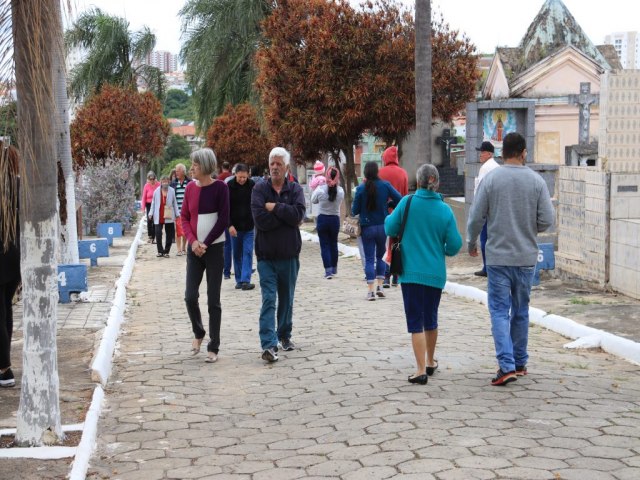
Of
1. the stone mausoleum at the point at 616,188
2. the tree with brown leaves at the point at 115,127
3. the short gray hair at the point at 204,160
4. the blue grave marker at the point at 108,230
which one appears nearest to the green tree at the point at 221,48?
the tree with brown leaves at the point at 115,127

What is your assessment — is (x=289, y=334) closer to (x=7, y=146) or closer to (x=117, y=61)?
(x=7, y=146)

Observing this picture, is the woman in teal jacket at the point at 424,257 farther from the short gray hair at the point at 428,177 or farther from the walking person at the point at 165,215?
the walking person at the point at 165,215

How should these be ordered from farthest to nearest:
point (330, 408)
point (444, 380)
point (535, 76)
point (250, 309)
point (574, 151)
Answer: point (535, 76)
point (574, 151)
point (250, 309)
point (444, 380)
point (330, 408)

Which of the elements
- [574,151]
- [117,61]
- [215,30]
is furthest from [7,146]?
[117,61]

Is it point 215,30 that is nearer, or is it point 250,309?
point 250,309

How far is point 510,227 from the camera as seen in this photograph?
24.8 ft

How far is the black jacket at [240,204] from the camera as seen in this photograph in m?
14.1

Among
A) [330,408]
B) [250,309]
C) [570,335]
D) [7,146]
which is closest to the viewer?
[7,146]

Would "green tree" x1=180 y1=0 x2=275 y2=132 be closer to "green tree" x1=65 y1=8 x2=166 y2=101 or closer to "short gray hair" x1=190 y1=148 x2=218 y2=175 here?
"green tree" x1=65 y1=8 x2=166 y2=101

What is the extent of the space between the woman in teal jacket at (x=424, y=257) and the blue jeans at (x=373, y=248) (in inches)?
193

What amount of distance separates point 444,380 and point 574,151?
19.9 metres

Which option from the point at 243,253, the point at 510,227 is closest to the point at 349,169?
the point at 243,253

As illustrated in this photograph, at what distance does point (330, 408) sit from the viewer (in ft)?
23.0

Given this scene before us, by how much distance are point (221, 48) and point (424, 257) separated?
97.5 feet
